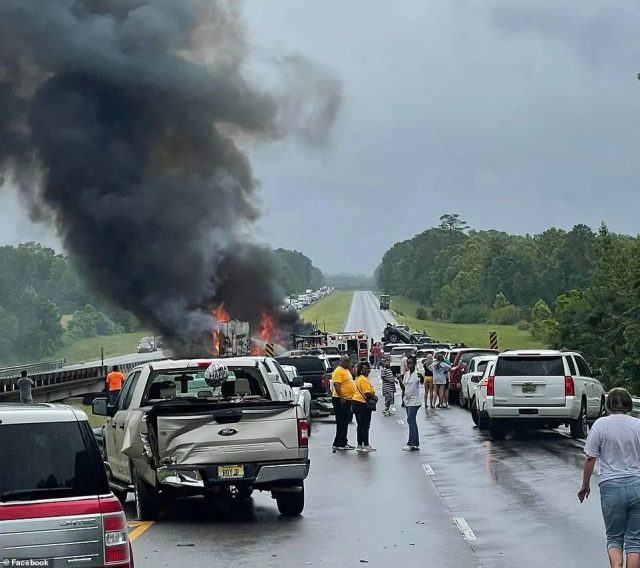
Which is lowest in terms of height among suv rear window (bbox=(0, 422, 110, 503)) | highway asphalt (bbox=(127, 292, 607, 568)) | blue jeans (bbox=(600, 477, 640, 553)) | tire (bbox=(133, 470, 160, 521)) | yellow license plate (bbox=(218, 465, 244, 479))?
highway asphalt (bbox=(127, 292, 607, 568))

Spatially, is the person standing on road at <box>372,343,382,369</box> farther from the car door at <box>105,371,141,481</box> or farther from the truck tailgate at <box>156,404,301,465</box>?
the truck tailgate at <box>156,404,301,465</box>

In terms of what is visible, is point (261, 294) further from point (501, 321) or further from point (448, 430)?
point (501, 321)

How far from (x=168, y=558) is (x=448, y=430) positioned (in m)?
17.7

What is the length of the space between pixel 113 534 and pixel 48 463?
0.55 metres

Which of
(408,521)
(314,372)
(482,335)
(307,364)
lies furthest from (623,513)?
(482,335)

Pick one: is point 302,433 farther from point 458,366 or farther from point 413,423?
point 458,366

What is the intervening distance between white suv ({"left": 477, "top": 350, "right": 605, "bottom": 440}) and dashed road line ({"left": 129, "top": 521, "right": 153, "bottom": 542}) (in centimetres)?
1223

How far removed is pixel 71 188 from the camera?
6894 cm

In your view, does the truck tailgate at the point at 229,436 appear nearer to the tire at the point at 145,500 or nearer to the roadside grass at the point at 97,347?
the tire at the point at 145,500

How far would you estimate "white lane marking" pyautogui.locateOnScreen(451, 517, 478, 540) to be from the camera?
12.5m

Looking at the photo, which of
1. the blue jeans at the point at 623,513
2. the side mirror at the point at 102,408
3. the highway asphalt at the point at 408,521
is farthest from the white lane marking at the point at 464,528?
the side mirror at the point at 102,408

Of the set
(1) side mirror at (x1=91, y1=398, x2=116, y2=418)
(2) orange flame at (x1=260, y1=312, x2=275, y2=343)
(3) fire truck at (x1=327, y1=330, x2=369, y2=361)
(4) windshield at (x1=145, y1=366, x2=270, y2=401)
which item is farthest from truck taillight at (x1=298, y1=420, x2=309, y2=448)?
(3) fire truck at (x1=327, y1=330, x2=369, y2=361)

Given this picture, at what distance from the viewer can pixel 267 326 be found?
73438 millimetres

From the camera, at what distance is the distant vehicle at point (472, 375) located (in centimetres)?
3384
